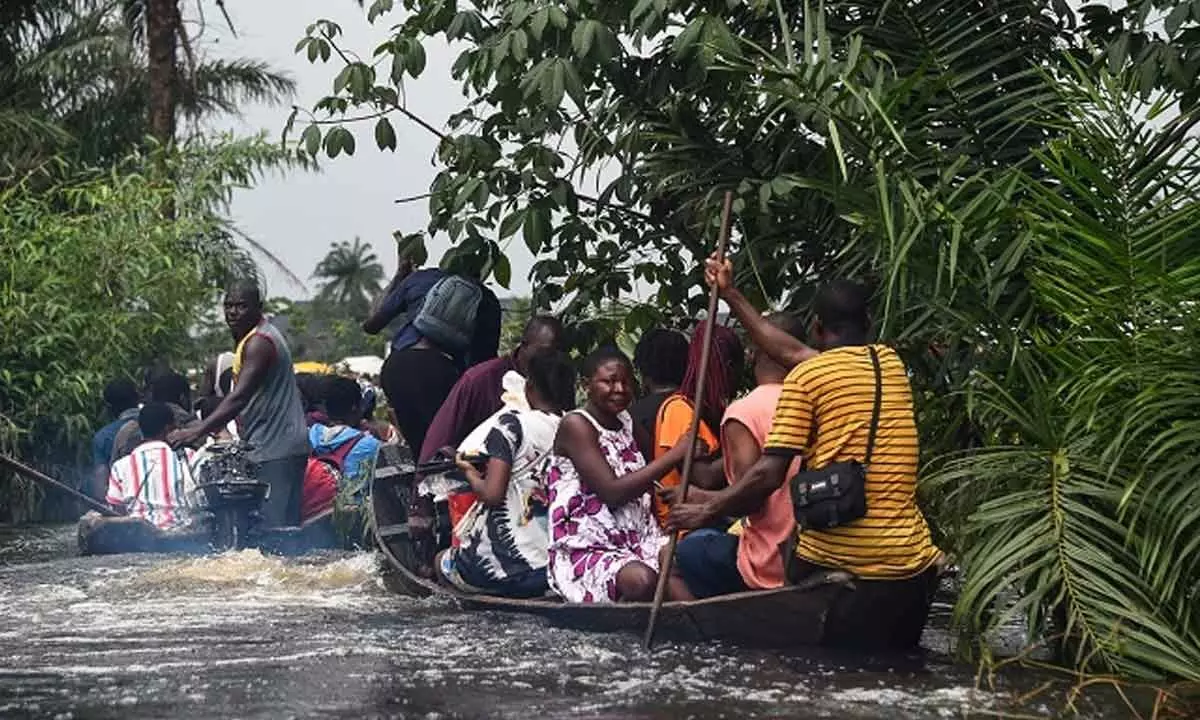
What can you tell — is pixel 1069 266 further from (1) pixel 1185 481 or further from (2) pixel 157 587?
(2) pixel 157 587

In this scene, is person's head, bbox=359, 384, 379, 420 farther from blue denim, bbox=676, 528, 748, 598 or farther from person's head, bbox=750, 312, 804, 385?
person's head, bbox=750, 312, 804, 385

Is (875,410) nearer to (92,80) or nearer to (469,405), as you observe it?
(469,405)

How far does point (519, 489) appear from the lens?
9.88 m

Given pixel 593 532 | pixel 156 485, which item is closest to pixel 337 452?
pixel 156 485

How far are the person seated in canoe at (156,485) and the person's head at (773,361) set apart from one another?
5808 millimetres

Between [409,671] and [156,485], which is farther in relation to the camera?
[156,485]

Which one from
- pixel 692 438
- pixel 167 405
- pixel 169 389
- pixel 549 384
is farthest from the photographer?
pixel 169 389

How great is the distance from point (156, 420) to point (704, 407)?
19.9ft

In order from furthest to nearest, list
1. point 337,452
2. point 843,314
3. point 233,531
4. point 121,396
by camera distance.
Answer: point 121,396, point 337,452, point 233,531, point 843,314

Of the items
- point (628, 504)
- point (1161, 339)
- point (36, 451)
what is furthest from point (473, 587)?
point (36, 451)

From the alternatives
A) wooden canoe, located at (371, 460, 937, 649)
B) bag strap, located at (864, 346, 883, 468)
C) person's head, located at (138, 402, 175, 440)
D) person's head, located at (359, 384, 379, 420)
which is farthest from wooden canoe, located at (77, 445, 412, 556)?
→ bag strap, located at (864, 346, 883, 468)

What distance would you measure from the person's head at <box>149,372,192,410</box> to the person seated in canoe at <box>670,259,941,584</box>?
338 inches

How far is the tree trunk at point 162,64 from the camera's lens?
85.0 feet

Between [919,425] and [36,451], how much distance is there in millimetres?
12052
